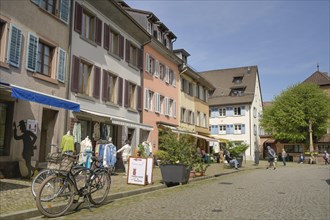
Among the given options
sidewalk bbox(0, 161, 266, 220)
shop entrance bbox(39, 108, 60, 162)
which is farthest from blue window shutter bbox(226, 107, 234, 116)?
sidewalk bbox(0, 161, 266, 220)

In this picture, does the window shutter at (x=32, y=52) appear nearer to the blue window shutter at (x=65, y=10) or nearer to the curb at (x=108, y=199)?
the blue window shutter at (x=65, y=10)

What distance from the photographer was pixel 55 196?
6.98m

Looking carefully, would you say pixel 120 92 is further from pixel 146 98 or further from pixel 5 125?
pixel 5 125

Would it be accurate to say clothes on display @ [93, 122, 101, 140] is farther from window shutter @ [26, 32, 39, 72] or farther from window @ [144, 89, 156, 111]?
window @ [144, 89, 156, 111]

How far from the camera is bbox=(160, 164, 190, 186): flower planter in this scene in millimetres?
13562

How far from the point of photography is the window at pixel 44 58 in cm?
1462

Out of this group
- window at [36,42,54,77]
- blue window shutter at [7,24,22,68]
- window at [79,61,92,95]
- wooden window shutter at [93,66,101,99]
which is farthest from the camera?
wooden window shutter at [93,66,101,99]

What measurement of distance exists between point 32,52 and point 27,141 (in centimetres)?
346

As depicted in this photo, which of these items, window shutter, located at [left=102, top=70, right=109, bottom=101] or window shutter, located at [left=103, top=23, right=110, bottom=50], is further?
window shutter, located at [left=103, top=23, right=110, bottom=50]

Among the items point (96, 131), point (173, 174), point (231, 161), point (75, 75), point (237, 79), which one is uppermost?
point (237, 79)

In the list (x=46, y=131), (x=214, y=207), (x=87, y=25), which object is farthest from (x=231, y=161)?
(x=214, y=207)

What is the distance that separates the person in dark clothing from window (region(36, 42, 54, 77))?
2.47m

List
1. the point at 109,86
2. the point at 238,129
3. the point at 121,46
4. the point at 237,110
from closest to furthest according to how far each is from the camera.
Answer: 1. the point at 109,86
2. the point at 121,46
3. the point at 238,129
4. the point at 237,110

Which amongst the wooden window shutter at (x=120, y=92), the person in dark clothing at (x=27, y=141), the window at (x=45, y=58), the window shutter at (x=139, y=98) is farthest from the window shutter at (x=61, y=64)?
the window shutter at (x=139, y=98)
